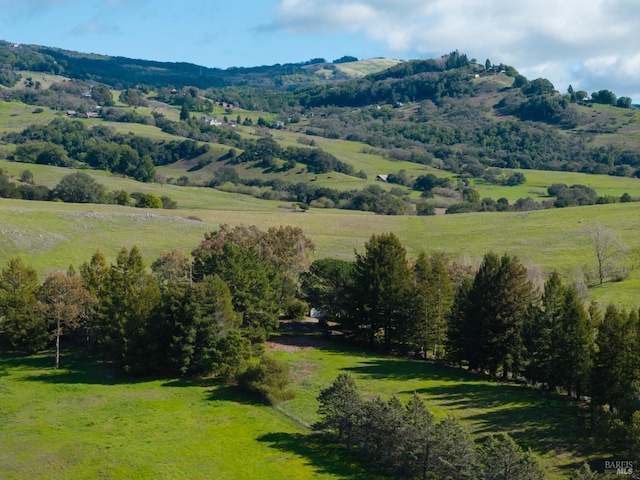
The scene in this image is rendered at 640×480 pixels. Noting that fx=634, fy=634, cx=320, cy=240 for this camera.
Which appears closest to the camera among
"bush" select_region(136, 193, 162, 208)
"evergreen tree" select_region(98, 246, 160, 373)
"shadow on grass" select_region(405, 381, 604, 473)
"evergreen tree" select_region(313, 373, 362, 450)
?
"shadow on grass" select_region(405, 381, 604, 473)

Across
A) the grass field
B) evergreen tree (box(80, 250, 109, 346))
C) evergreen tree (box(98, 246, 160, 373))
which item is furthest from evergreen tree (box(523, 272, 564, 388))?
evergreen tree (box(80, 250, 109, 346))

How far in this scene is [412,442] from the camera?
36.2 meters

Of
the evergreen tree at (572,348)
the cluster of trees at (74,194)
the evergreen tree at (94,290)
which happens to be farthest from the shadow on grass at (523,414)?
the cluster of trees at (74,194)

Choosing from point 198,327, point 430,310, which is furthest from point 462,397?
point 198,327

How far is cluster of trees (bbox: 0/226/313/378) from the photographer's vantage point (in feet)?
179

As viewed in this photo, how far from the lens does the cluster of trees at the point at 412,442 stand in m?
31.6

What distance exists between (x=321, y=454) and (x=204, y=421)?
943 cm

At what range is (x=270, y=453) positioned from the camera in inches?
1547

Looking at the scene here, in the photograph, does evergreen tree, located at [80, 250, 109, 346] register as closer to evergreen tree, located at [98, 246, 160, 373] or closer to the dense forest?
the dense forest

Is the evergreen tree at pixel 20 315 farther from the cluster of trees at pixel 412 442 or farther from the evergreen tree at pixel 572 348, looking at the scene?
the evergreen tree at pixel 572 348

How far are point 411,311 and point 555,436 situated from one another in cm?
2439

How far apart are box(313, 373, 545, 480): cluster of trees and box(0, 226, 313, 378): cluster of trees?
995 cm

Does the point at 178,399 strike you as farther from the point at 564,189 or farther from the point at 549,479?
the point at 564,189

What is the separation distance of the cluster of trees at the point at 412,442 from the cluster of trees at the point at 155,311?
392 inches
